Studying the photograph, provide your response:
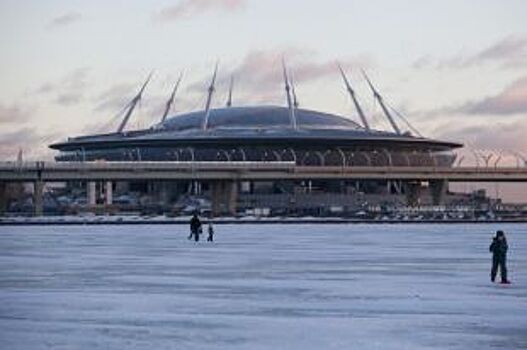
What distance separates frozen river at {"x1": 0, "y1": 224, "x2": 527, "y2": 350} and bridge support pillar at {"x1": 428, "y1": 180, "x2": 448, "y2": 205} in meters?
108

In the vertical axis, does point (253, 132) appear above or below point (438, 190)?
above

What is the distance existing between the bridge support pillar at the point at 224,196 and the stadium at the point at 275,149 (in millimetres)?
7265

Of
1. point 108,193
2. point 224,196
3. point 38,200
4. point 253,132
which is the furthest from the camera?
point 253,132

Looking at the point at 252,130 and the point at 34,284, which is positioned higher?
the point at 252,130

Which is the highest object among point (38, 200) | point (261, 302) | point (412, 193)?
point (412, 193)

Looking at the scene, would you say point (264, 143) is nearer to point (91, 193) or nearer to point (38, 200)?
point (91, 193)

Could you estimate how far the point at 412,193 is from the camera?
486 ft

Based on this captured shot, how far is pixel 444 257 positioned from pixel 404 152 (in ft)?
395

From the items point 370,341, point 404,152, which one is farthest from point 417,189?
point 370,341

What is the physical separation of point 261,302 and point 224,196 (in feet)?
373

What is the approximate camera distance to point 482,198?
17000cm

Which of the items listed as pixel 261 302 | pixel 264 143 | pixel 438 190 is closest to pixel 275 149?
pixel 264 143

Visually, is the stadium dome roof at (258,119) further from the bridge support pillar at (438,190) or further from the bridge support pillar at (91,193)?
the bridge support pillar at (91,193)

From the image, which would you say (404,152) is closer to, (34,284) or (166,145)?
(166,145)
